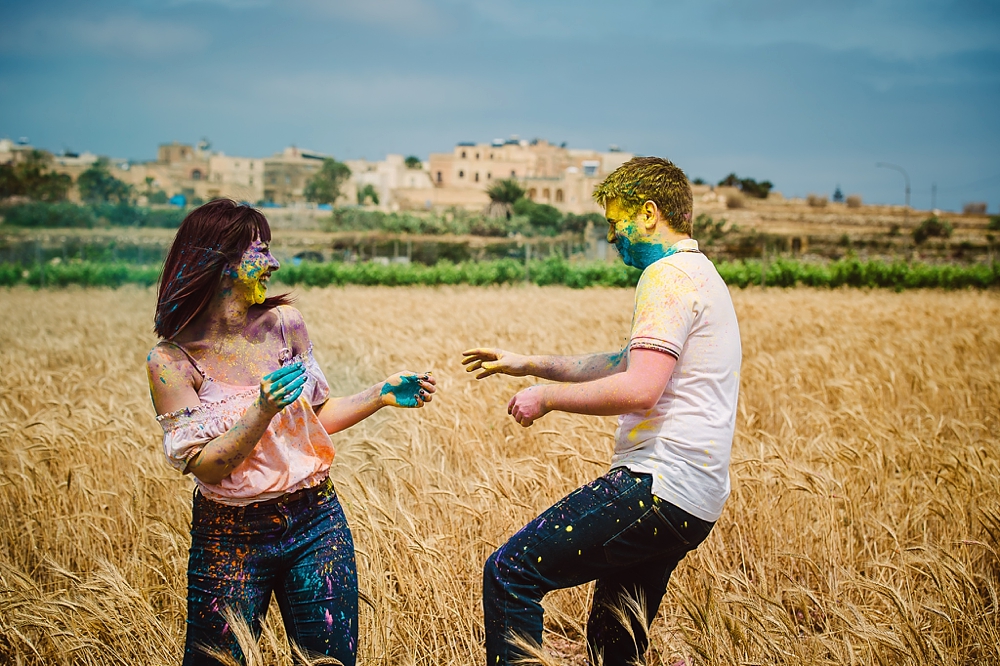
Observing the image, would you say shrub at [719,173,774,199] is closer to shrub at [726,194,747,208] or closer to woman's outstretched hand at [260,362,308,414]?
shrub at [726,194,747,208]

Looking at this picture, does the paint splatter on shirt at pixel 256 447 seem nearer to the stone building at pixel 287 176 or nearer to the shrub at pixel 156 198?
the shrub at pixel 156 198

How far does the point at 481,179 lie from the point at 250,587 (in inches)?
4792

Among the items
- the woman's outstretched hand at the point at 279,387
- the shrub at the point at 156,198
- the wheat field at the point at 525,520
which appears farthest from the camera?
the shrub at the point at 156,198

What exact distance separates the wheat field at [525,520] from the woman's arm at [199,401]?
0.48 meters

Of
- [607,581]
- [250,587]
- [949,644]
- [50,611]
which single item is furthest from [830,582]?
[50,611]

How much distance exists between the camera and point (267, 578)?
2076mm

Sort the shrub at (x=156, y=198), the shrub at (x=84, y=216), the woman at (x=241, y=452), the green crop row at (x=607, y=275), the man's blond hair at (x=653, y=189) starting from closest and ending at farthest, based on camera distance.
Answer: the woman at (x=241, y=452) → the man's blond hair at (x=653, y=189) → the shrub at (x=84, y=216) → the green crop row at (x=607, y=275) → the shrub at (x=156, y=198)

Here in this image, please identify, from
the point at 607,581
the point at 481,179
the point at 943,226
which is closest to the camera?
the point at 607,581

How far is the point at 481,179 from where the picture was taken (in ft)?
398

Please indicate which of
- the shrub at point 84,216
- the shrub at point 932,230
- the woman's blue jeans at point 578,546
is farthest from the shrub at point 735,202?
the woman's blue jeans at point 578,546

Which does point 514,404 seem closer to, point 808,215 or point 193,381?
point 193,381

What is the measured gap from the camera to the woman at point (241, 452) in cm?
200

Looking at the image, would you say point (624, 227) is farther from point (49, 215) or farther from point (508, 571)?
point (49, 215)

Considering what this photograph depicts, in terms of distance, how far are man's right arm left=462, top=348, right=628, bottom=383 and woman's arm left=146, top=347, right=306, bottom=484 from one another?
605 mm
